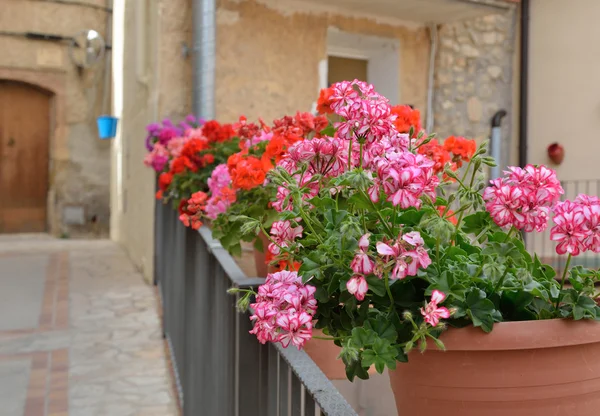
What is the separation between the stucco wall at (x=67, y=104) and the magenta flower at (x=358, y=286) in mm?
10827

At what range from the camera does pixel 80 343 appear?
4.30 meters

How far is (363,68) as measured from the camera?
21.2 ft

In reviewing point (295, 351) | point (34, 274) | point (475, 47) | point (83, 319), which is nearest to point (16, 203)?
point (34, 274)

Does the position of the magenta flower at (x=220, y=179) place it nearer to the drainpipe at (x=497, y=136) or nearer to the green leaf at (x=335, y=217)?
the green leaf at (x=335, y=217)

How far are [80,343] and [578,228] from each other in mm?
3981

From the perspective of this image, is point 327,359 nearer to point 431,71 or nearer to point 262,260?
point 262,260

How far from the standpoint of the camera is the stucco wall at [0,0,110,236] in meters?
10.4

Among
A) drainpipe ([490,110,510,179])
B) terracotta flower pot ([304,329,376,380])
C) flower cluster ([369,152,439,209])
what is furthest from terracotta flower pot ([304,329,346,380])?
drainpipe ([490,110,510,179])

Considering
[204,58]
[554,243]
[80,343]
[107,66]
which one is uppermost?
[107,66]

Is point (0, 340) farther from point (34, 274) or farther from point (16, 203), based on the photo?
point (16, 203)

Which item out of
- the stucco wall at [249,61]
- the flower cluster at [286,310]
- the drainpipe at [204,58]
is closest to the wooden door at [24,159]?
the stucco wall at [249,61]

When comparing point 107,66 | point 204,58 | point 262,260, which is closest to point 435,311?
point 262,260

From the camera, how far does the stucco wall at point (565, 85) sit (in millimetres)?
7004

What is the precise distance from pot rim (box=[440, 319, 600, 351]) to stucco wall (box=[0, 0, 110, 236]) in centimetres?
1088
